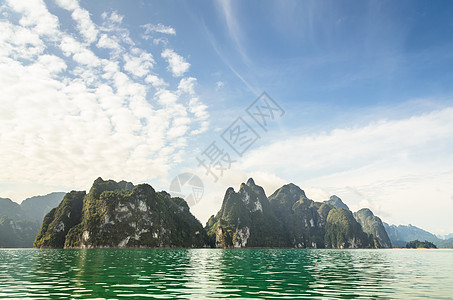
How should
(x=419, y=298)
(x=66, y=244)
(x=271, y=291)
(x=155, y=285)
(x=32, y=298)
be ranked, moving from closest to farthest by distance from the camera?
(x=32, y=298), (x=419, y=298), (x=271, y=291), (x=155, y=285), (x=66, y=244)

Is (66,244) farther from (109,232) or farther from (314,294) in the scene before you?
(314,294)

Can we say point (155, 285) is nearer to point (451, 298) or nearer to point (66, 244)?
point (451, 298)

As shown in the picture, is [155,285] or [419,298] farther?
[155,285]

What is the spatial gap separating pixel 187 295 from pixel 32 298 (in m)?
8.90

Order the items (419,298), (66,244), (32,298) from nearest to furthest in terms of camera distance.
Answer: (32,298) < (419,298) < (66,244)

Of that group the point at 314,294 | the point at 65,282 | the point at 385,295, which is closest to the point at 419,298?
the point at 385,295

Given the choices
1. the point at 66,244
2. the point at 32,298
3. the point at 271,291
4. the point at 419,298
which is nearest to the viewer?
the point at 32,298

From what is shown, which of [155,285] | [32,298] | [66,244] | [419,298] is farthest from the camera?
[66,244]

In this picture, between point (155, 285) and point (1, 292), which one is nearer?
point (1, 292)

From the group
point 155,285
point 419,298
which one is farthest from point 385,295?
point 155,285

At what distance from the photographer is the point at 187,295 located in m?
18.9

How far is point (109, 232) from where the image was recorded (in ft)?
652

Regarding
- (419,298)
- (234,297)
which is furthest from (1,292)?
(419,298)

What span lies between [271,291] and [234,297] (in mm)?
3492
